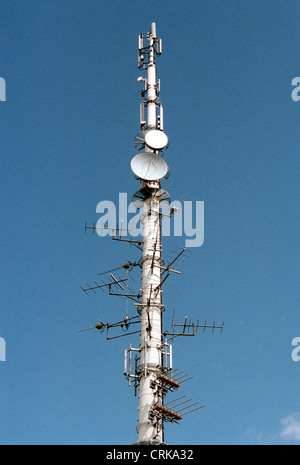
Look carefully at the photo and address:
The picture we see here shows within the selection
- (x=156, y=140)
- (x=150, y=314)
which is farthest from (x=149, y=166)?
(x=150, y=314)

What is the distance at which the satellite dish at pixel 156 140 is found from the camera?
37.9 metres

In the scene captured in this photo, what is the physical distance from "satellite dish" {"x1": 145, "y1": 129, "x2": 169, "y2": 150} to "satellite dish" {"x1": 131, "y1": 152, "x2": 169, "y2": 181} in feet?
4.51

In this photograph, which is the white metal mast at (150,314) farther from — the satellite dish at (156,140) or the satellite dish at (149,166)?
the satellite dish at (149,166)

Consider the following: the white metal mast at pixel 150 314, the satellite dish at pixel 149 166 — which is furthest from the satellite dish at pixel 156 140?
the satellite dish at pixel 149 166

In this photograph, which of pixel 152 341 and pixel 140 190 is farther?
pixel 140 190

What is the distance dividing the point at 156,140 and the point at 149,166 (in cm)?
233

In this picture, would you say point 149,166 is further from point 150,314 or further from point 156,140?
point 150,314

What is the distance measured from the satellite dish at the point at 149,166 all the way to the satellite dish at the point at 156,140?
1375mm
